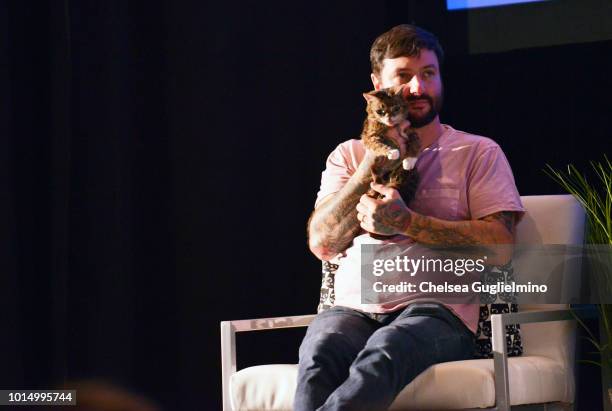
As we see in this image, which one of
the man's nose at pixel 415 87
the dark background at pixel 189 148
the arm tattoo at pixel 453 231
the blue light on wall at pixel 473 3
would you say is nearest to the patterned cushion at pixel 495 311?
the arm tattoo at pixel 453 231

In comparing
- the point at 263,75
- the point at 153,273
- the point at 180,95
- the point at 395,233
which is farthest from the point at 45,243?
the point at 395,233

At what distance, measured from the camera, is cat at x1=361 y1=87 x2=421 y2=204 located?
2188 mm

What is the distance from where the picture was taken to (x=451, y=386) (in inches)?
78.3

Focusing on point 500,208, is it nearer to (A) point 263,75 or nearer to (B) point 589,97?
(B) point 589,97

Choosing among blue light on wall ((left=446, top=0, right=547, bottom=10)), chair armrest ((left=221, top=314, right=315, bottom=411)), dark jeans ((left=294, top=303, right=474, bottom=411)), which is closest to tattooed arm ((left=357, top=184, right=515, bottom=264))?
dark jeans ((left=294, top=303, right=474, bottom=411))

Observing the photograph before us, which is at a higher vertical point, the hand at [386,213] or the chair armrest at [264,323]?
the hand at [386,213]

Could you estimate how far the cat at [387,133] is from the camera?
86.1 inches

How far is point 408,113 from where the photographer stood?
90.0 inches

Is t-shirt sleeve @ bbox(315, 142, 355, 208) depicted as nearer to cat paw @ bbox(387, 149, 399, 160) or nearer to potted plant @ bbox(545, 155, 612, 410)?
cat paw @ bbox(387, 149, 399, 160)

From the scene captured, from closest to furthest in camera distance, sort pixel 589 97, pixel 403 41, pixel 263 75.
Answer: pixel 403 41, pixel 589 97, pixel 263 75

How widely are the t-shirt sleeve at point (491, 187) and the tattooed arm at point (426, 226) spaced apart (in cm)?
3

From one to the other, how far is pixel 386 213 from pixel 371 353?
0.37 m

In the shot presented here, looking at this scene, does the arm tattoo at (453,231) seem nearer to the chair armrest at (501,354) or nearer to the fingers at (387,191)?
the fingers at (387,191)

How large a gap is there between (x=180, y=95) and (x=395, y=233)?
1323 mm
